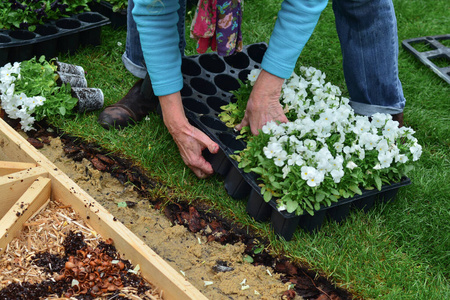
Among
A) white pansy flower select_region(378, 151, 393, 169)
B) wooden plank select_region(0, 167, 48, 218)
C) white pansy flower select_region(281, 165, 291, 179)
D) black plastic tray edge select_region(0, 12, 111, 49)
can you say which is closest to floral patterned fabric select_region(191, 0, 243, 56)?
white pansy flower select_region(281, 165, 291, 179)

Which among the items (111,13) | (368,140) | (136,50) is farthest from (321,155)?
(111,13)

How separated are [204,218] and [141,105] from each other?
0.89 meters

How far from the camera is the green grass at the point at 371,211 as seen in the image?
2.19m

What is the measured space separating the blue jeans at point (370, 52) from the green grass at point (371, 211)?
0.46 meters

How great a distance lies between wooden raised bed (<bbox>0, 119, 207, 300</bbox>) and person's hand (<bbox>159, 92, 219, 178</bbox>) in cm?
62

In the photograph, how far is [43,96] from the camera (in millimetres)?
2812

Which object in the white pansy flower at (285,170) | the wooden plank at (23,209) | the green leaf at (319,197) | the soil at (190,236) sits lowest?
the soil at (190,236)

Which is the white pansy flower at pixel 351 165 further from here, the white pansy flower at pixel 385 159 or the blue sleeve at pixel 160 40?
the blue sleeve at pixel 160 40

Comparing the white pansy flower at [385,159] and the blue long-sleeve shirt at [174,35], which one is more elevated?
the blue long-sleeve shirt at [174,35]

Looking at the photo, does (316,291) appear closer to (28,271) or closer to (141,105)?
(28,271)

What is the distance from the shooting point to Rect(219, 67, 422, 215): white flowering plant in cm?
219

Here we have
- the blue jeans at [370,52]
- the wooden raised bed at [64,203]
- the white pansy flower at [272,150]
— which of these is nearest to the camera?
the wooden raised bed at [64,203]

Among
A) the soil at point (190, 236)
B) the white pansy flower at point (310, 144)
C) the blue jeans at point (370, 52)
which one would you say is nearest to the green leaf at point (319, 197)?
the white pansy flower at point (310, 144)

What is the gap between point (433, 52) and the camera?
160 inches
